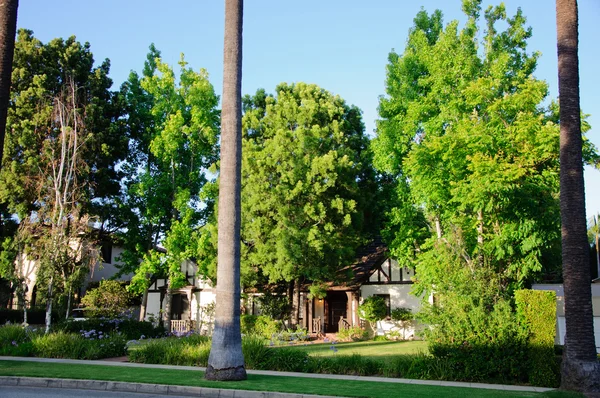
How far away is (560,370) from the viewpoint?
45.7 ft

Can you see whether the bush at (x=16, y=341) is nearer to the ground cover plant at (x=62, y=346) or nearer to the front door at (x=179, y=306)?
the ground cover plant at (x=62, y=346)

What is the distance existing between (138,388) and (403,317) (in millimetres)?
21679

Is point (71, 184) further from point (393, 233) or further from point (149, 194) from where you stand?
point (393, 233)

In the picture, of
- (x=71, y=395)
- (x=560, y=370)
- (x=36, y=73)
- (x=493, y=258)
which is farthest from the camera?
(x=36, y=73)

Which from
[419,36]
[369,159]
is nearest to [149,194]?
[369,159]

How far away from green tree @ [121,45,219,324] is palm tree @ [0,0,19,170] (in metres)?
21.3

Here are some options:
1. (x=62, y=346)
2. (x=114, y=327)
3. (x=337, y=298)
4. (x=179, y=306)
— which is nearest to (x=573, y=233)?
(x=62, y=346)

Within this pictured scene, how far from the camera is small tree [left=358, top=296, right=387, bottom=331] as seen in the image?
31500mm

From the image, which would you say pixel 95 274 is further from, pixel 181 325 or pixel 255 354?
pixel 255 354

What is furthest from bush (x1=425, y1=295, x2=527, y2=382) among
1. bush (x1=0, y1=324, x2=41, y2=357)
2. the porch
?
the porch

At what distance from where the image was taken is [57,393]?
11711 millimetres

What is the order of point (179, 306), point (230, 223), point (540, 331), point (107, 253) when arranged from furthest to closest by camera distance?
point (107, 253) → point (179, 306) → point (540, 331) → point (230, 223)

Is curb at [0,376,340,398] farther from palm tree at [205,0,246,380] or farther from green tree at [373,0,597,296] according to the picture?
green tree at [373,0,597,296]

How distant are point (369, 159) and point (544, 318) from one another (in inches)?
798
